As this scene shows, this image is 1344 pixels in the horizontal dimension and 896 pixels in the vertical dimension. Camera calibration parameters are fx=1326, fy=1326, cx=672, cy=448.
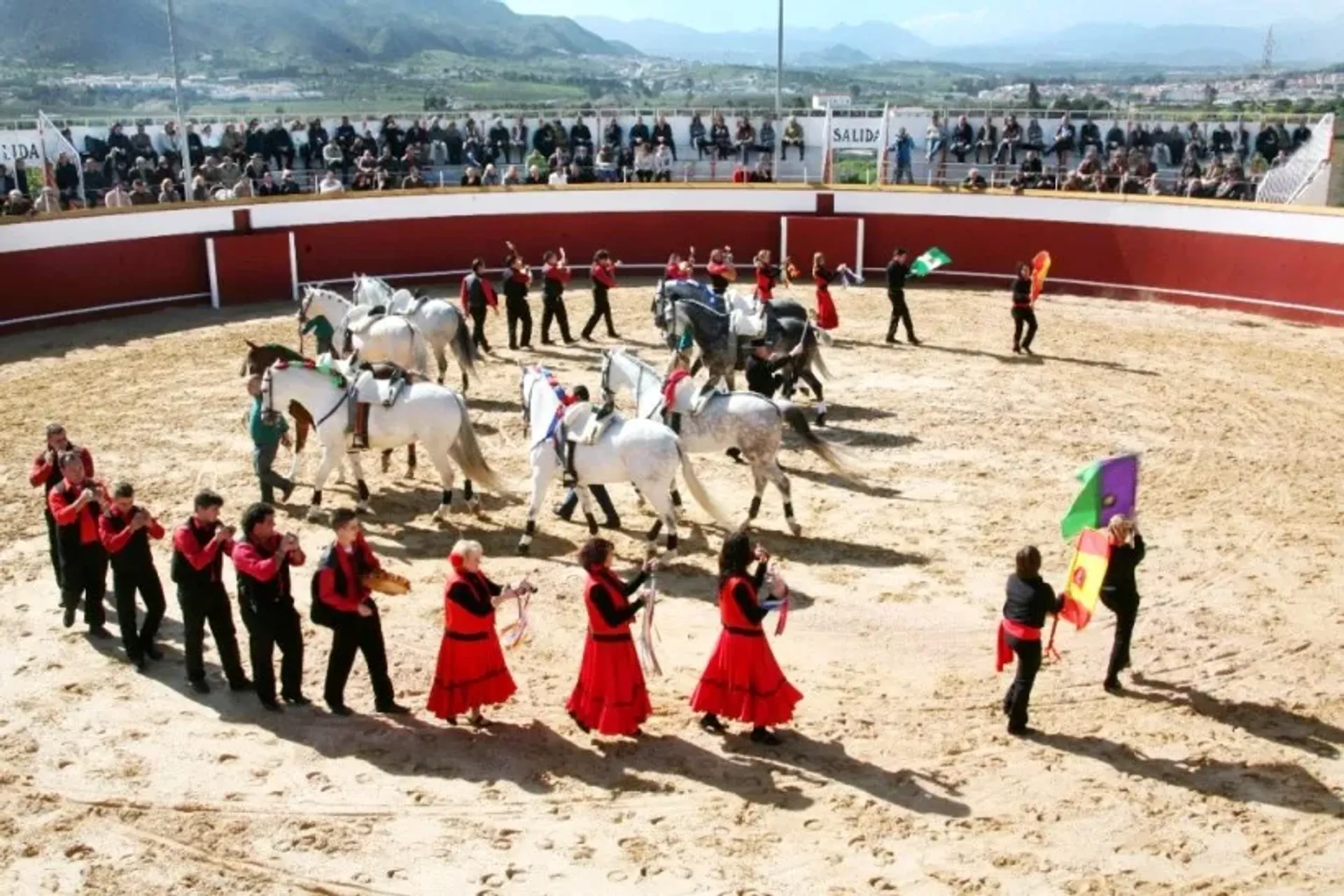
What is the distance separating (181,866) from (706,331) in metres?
9.59

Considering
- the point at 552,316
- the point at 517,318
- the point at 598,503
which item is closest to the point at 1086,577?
the point at 598,503

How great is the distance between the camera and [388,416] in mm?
12320

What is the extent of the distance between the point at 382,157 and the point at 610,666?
22.1 metres

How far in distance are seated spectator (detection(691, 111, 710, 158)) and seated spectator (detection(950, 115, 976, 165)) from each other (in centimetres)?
552

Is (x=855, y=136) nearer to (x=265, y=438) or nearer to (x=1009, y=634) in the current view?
(x=265, y=438)

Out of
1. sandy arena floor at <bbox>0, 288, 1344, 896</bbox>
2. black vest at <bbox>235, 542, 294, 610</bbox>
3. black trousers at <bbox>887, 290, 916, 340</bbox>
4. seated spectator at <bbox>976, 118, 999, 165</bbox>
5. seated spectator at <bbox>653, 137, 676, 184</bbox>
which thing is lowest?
sandy arena floor at <bbox>0, 288, 1344, 896</bbox>

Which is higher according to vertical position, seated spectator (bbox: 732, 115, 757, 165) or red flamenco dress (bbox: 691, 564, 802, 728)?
seated spectator (bbox: 732, 115, 757, 165)

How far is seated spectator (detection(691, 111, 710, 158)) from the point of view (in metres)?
30.4

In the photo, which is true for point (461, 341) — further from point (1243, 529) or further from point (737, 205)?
point (737, 205)

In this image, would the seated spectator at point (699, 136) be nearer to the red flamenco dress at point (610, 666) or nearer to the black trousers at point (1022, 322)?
the black trousers at point (1022, 322)

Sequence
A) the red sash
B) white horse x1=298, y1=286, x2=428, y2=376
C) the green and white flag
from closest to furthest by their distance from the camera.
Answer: the red sash → white horse x1=298, y1=286, x2=428, y2=376 → the green and white flag

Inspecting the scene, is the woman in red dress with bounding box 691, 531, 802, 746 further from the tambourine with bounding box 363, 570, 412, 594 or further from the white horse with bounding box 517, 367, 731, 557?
the white horse with bounding box 517, 367, 731, 557

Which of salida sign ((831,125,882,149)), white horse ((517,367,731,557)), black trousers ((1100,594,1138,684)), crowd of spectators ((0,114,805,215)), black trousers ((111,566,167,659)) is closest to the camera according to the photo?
black trousers ((1100,594,1138,684))

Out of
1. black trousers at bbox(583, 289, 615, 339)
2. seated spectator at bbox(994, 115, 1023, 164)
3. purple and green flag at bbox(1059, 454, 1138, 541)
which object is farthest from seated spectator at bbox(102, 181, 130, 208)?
purple and green flag at bbox(1059, 454, 1138, 541)
